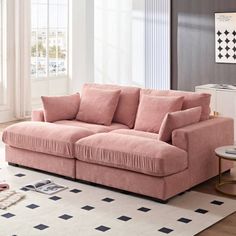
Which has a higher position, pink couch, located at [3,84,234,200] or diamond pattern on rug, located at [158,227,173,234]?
pink couch, located at [3,84,234,200]

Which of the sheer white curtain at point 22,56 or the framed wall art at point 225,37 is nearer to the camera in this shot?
the framed wall art at point 225,37

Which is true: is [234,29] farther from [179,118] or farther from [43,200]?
[43,200]

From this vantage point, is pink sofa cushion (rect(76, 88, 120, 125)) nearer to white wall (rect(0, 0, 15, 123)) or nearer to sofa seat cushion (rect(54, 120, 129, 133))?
sofa seat cushion (rect(54, 120, 129, 133))

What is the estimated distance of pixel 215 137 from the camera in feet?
18.0

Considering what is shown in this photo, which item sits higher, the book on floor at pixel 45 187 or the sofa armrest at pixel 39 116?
the sofa armrest at pixel 39 116

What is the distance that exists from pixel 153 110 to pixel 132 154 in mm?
908

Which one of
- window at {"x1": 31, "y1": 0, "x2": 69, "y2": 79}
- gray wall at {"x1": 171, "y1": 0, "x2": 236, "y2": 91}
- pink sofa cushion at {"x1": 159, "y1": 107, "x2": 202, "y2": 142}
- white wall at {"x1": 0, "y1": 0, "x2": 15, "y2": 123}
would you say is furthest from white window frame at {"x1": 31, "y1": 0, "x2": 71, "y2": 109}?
pink sofa cushion at {"x1": 159, "y1": 107, "x2": 202, "y2": 142}

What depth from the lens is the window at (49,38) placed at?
9305 millimetres

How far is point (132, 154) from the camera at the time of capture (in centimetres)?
494

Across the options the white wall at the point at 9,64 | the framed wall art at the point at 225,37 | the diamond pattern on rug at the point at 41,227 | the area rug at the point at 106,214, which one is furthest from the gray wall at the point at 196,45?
the diamond pattern on rug at the point at 41,227

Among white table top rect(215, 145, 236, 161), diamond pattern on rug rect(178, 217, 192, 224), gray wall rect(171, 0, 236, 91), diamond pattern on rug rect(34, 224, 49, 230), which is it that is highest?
gray wall rect(171, 0, 236, 91)

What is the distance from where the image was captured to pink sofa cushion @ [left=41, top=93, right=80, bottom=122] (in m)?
6.19

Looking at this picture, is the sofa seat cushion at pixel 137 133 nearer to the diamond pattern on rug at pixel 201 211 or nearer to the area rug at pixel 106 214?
the area rug at pixel 106 214

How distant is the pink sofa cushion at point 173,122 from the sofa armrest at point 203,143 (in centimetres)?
7
